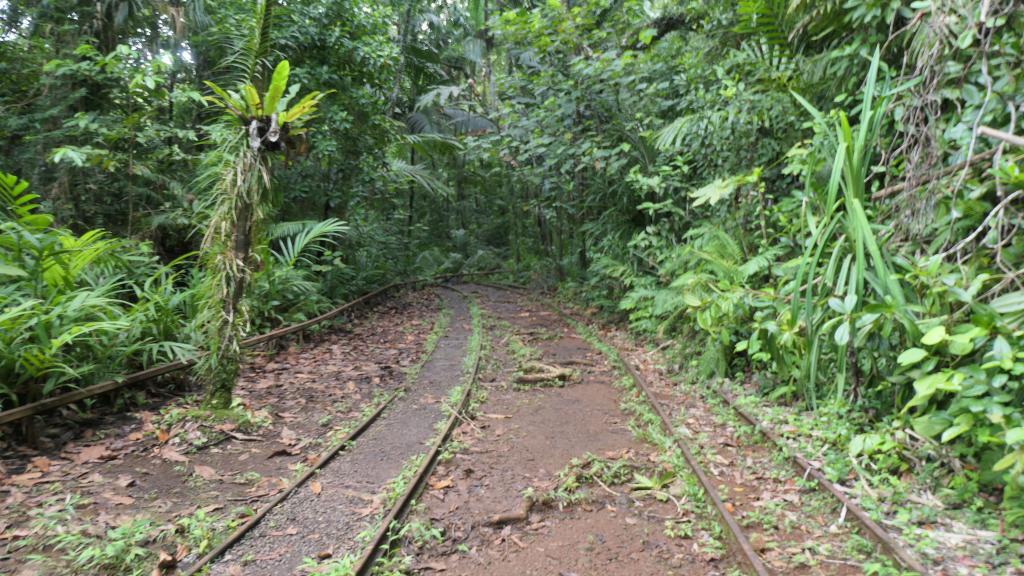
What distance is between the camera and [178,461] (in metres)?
Result: 4.38

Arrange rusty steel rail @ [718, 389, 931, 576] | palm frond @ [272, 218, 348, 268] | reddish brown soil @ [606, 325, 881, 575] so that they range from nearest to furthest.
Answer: rusty steel rail @ [718, 389, 931, 576] → reddish brown soil @ [606, 325, 881, 575] → palm frond @ [272, 218, 348, 268]

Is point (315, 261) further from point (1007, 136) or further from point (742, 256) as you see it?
point (1007, 136)

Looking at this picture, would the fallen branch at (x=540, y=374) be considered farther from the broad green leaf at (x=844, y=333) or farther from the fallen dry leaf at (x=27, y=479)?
the fallen dry leaf at (x=27, y=479)

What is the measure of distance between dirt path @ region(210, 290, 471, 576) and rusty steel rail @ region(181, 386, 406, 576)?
0.03 metres

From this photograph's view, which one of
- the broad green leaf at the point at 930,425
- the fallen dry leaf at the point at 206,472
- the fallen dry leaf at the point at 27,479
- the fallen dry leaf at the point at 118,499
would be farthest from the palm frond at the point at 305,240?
the broad green leaf at the point at 930,425

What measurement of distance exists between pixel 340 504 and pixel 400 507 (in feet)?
1.61

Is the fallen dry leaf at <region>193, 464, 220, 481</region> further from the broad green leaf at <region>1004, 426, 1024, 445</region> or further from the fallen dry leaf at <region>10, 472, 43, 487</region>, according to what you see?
the broad green leaf at <region>1004, 426, 1024, 445</region>

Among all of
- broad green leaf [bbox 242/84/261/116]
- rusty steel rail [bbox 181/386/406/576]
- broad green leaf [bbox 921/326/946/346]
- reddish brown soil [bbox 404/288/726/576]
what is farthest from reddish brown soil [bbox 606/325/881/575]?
broad green leaf [bbox 242/84/261/116]

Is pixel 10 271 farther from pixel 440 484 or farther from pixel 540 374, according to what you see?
pixel 540 374

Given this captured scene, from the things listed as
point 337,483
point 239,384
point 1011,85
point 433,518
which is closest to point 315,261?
point 239,384

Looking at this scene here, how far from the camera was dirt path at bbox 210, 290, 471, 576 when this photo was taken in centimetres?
318

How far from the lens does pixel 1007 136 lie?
3.19 metres

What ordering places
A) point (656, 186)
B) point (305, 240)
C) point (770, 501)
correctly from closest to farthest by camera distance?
point (770, 501)
point (656, 186)
point (305, 240)

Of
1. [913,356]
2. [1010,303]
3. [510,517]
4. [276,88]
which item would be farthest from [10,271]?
[1010,303]
